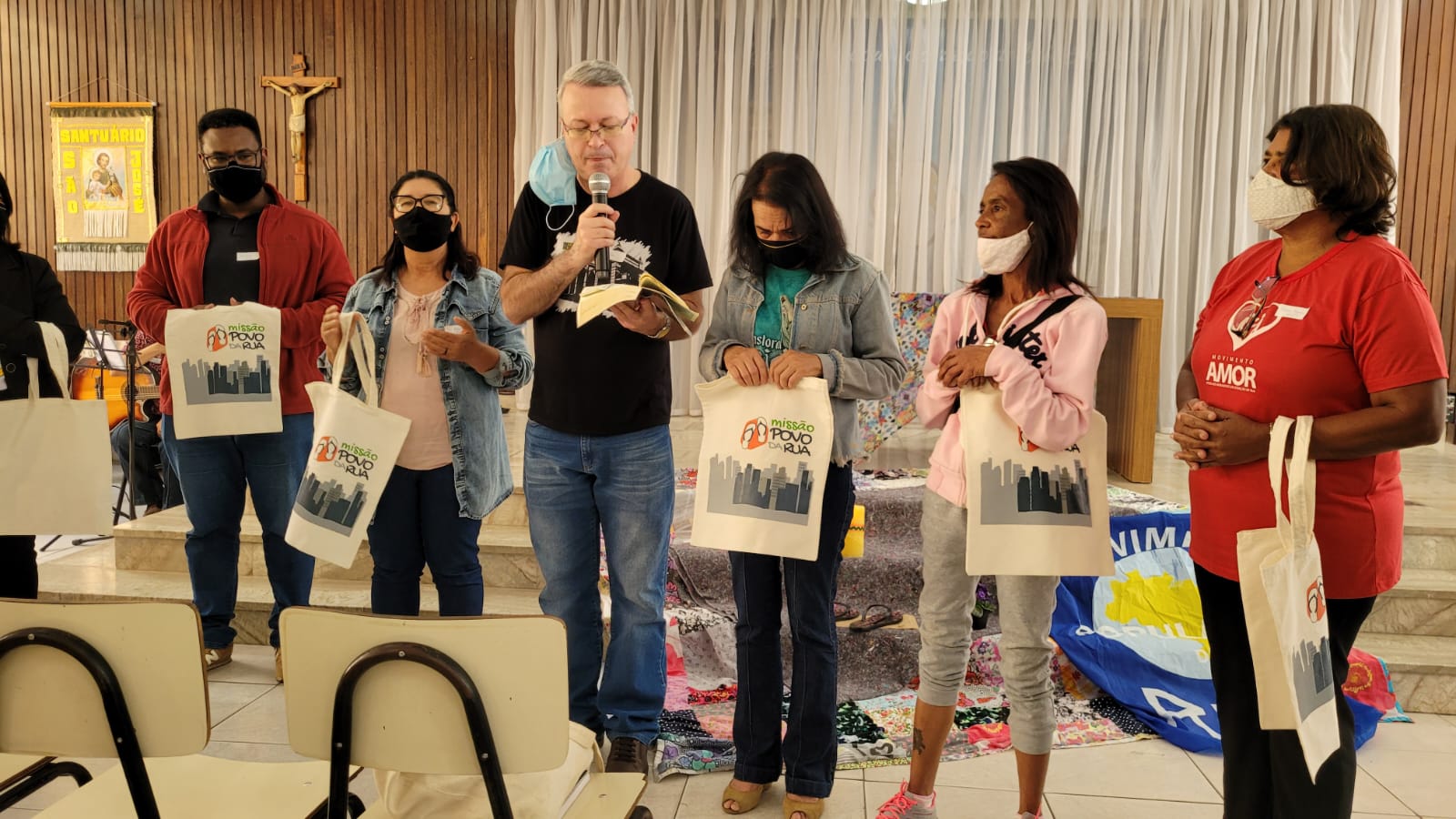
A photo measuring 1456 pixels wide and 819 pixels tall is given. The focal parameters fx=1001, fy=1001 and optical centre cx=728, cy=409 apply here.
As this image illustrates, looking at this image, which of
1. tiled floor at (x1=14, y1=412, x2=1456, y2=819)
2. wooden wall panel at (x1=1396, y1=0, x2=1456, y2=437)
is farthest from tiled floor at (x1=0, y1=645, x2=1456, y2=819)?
wooden wall panel at (x1=1396, y1=0, x2=1456, y2=437)

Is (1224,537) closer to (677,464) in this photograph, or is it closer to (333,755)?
(333,755)

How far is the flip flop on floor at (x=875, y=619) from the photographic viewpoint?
11.5ft

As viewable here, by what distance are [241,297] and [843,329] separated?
1.94 metres

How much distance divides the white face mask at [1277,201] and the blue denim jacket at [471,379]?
175 cm

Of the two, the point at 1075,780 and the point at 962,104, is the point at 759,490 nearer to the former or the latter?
the point at 1075,780

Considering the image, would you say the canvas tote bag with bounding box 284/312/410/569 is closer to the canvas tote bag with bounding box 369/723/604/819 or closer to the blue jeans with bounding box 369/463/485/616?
the blue jeans with bounding box 369/463/485/616

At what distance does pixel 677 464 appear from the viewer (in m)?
4.96

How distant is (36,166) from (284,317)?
6.02 meters

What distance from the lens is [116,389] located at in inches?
267

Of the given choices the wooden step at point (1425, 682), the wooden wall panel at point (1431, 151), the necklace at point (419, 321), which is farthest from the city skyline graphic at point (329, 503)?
the wooden wall panel at point (1431, 151)

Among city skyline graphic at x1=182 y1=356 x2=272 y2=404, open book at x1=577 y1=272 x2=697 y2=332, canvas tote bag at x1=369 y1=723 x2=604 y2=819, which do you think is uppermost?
open book at x1=577 y1=272 x2=697 y2=332

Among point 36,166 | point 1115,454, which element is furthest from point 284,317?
point 36,166

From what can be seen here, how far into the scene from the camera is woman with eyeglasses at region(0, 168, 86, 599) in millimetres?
2645

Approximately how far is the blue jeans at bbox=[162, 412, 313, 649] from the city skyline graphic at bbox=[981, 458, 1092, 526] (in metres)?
2.15
